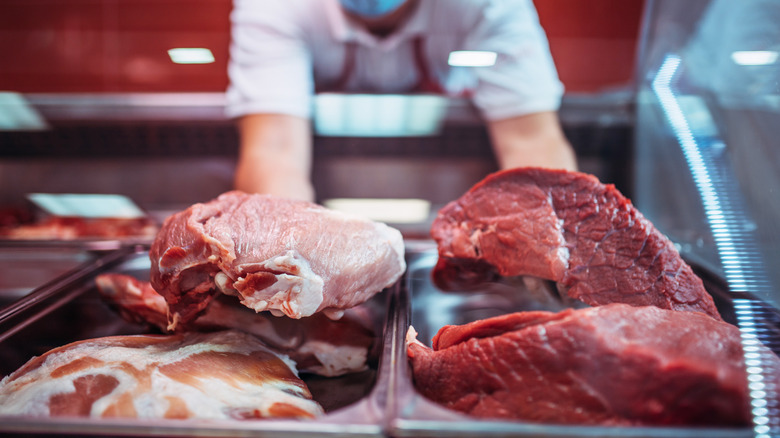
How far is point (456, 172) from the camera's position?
1891 mm

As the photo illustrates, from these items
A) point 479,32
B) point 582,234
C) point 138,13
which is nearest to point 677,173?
point 582,234

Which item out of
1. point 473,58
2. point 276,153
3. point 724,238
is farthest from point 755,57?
point 276,153

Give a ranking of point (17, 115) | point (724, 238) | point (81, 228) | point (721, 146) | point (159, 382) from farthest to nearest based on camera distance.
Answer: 1. point (81, 228)
2. point (17, 115)
3. point (721, 146)
4. point (724, 238)
5. point (159, 382)

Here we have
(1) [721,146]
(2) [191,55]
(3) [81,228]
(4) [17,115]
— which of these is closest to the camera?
(1) [721,146]

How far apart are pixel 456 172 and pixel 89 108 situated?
1488 millimetres

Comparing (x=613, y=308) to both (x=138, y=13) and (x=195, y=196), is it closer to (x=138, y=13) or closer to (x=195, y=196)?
(x=195, y=196)

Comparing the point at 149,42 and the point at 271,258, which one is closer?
the point at 271,258

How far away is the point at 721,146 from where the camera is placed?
54.0 inches

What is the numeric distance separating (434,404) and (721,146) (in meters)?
1.19

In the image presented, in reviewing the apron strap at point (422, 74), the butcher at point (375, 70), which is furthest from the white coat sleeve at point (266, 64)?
the apron strap at point (422, 74)

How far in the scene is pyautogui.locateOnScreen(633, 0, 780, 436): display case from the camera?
114 centimetres

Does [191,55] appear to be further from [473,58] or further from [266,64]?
[473,58]

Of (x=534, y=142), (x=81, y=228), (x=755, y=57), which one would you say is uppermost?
(x=755, y=57)

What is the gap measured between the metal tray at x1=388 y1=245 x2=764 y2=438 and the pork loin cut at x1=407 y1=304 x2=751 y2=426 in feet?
0.20
